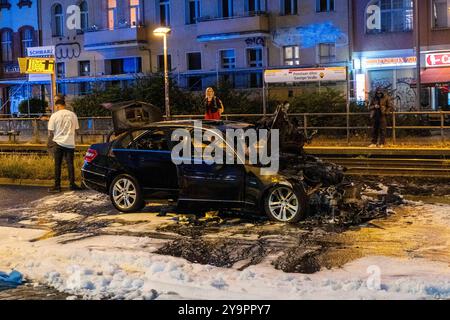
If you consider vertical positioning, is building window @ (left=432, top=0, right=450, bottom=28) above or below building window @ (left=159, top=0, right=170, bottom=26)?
below

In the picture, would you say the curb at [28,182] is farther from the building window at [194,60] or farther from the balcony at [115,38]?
the balcony at [115,38]

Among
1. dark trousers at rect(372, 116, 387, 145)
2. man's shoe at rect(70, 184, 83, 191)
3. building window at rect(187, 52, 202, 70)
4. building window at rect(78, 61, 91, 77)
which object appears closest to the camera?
man's shoe at rect(70, 184, 83, 191)

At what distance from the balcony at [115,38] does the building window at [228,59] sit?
16.5ft

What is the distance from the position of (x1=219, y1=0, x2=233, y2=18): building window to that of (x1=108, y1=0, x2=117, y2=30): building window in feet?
23.1

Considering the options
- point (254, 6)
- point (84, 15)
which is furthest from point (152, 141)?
point (84, 15)

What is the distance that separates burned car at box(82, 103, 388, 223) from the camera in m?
9.80

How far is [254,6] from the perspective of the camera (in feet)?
119

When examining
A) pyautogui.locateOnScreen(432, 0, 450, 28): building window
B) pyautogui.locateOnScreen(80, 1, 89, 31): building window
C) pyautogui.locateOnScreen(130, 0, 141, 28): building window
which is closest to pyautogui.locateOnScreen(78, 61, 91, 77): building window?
pyautogui.locateOnScreen(80, 1, 89, 31): building window

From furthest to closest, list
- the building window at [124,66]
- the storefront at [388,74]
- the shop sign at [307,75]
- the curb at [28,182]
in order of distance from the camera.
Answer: the building window at [124,66], the storefront at [388,74], the shop sign at [307,75], the curb at [28,182]

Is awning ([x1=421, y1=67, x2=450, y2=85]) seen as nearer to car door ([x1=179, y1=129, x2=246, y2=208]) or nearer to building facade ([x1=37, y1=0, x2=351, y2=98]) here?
building facade ([x1=37, y1=0, x2=351, y2=98])

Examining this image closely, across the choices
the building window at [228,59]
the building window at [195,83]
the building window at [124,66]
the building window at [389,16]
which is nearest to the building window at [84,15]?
the building window at [124,66]

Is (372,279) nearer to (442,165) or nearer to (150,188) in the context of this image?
(150,188)

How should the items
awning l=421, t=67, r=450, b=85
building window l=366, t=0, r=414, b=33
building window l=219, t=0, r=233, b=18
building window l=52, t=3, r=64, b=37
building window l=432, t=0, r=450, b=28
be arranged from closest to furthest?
awning l=421, t=67, r=450, b=85
building window l=432, t=0, r=450, b=28
building window l=366, t=0, r=414, b=33
building window l=219, t=0, r=233, b=18
building window l=52, t=3, r=64, b=37

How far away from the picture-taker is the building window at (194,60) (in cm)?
3814
